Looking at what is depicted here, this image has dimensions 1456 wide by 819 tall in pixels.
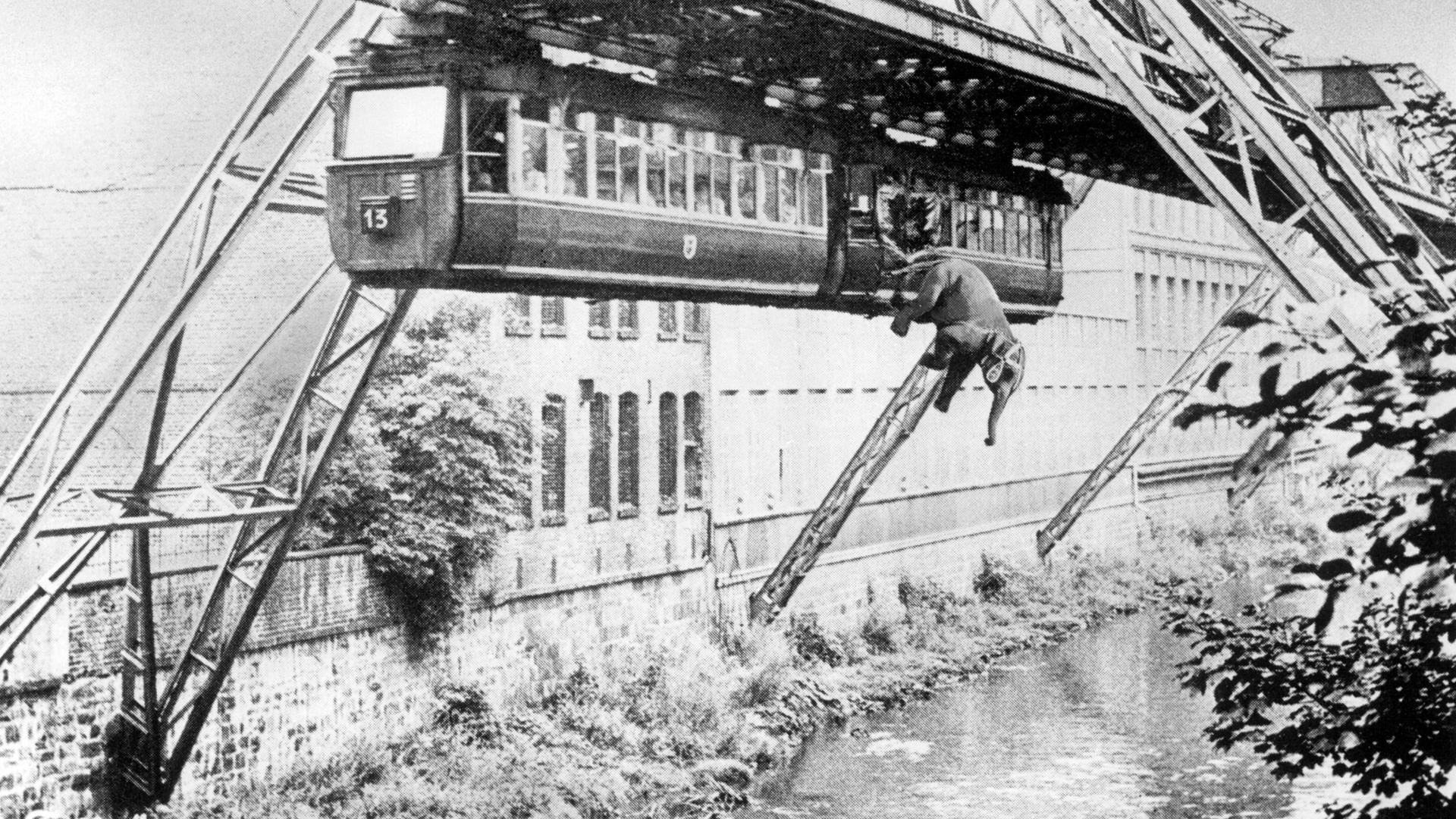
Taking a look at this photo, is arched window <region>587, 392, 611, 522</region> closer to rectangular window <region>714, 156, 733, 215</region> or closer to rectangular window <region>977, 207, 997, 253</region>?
rectangular window <region>977, 207, 997, 253</region>

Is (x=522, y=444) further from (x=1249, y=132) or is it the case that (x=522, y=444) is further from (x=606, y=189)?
(x=1249, y=132)

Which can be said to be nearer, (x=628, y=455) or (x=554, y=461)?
(x=554, y=461)

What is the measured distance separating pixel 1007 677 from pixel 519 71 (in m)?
19.0

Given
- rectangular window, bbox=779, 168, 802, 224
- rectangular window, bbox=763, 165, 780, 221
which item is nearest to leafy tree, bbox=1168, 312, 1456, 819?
rectangular window, bbox=763, 165, 780, 221

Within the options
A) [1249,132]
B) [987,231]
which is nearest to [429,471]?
[987,231]

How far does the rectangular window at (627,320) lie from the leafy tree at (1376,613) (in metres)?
16.7

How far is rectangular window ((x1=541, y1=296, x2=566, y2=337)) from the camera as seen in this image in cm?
2255

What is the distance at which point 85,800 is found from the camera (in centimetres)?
1493

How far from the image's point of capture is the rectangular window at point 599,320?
2361 cm

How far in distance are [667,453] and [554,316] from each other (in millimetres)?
3681

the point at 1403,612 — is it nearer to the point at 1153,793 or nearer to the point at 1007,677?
the point at 1153,793

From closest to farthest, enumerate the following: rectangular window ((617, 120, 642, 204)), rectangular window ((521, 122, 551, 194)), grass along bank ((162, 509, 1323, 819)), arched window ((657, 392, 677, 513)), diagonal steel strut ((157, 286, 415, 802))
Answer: rectangular window ((521, 122, 551, 194)), rectangular window ((617, 120, 642, 204)), diagonal steel strut ((157, 286, 415, 802)), grass along bank ((162, 509, 1323, 819)), arched window ((657, 392, 677, 513))

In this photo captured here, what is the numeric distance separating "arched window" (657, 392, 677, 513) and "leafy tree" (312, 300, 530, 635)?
5.36m

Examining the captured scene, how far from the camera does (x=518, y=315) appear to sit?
21.7 meters
